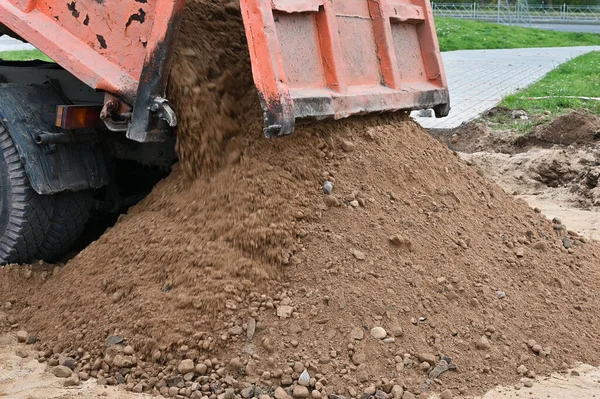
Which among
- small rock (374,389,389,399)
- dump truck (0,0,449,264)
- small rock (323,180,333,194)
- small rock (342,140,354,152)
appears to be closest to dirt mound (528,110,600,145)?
dump truck (0,0,449,264)

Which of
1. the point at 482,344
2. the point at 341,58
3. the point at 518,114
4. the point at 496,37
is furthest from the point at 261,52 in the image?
the point at 496,37

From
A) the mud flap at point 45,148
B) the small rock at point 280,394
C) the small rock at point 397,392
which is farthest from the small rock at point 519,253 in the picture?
the mud flap at point 45,148

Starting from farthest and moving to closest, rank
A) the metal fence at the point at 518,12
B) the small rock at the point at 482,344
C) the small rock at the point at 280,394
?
the metal fence at the point at 518,12 < the small rock at the point at 482,344 < the small rock at the point at 280,394

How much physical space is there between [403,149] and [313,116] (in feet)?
2.56

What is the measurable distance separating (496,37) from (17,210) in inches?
916

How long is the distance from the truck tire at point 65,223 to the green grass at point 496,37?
18.8 metres

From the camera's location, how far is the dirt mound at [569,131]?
8376mm

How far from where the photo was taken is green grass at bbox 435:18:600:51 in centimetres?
2361

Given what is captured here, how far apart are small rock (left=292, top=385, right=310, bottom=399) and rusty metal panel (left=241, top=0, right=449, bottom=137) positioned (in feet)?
3.68

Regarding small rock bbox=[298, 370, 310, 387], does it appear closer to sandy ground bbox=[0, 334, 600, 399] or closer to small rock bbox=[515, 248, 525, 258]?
sandy ground bbox=[0, 334, 600, 399]

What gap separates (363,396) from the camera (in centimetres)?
343

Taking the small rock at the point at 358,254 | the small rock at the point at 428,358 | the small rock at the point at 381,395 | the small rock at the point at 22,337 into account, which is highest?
the small rock at the point at 358,254

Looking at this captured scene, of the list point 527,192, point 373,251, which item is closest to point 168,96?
point 373,251

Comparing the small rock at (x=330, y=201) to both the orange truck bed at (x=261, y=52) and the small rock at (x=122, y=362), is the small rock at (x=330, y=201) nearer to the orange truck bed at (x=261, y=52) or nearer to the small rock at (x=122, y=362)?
the orange truck bed at (x=261, y=52)
